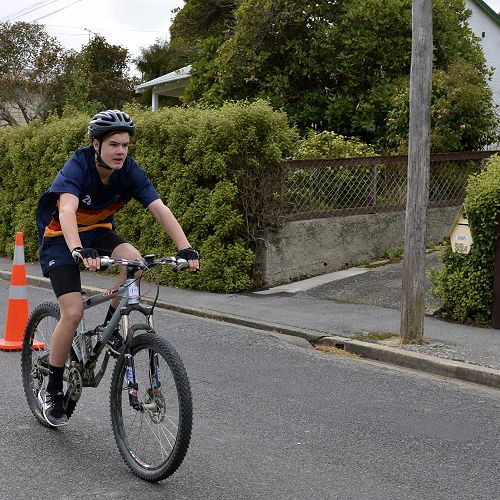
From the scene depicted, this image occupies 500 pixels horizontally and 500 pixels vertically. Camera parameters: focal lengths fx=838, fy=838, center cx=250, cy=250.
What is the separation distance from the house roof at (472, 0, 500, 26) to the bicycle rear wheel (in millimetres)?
24074

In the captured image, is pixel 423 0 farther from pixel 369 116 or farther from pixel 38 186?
pixel 38 186

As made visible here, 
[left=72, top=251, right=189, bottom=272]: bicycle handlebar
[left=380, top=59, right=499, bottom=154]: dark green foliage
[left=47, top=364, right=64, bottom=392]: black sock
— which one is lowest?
[left=47, top=364, right=64, bottom=392]: black sock

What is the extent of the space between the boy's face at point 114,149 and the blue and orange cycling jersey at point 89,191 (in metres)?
0.15

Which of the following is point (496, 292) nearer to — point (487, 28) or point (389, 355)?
point (389, 355)

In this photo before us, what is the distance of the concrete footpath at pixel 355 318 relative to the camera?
7.59 metres

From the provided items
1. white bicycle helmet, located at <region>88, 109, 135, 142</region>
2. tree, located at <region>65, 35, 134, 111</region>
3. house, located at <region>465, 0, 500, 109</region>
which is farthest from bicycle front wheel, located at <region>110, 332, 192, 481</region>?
tree, located at <region>65, 35, 134, 111</region>

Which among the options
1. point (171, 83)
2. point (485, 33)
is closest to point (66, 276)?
point (171, 83)

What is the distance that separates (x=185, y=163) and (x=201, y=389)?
5696 millimetres

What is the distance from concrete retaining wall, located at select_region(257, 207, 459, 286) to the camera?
11.6m

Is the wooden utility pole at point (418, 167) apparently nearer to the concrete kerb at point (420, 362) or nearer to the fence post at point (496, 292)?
the concrete kerb at point (420, 362)

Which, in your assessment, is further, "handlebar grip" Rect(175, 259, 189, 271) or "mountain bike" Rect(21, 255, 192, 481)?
"handlebar grip" Rect(175, 259, 189, 271)

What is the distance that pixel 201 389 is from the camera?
659 centimetres

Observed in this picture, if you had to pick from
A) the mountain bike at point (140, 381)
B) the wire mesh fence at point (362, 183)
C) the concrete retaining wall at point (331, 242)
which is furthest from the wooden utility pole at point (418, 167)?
the mountain bike at point (140, 381)

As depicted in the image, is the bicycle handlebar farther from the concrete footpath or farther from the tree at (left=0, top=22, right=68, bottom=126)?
the tree at (left=0, top=22, right=68, bottom=126)
